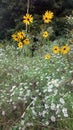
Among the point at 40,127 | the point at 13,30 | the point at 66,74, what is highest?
the point at 13,30

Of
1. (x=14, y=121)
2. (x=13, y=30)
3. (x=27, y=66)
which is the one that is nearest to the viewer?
(x=14, y=121)

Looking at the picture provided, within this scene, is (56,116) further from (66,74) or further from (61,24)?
(61,24)

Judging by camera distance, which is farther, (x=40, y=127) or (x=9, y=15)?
(x=9, y=15)

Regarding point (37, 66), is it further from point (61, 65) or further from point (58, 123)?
point (58, 123)

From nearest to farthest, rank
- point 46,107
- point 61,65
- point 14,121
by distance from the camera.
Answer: point 46,107
point 14,121
point 61,65

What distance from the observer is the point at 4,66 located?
5.53 m

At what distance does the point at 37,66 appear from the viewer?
203 inches

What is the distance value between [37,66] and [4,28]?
12.0 ft

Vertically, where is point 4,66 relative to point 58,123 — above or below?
above

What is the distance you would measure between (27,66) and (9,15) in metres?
3.45

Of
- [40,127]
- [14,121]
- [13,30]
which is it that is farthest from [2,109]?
[13,30]

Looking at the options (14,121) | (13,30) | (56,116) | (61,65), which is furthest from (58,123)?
(13,30)

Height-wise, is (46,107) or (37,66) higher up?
(37,66)

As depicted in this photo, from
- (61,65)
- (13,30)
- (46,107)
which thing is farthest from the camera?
(13,30)
